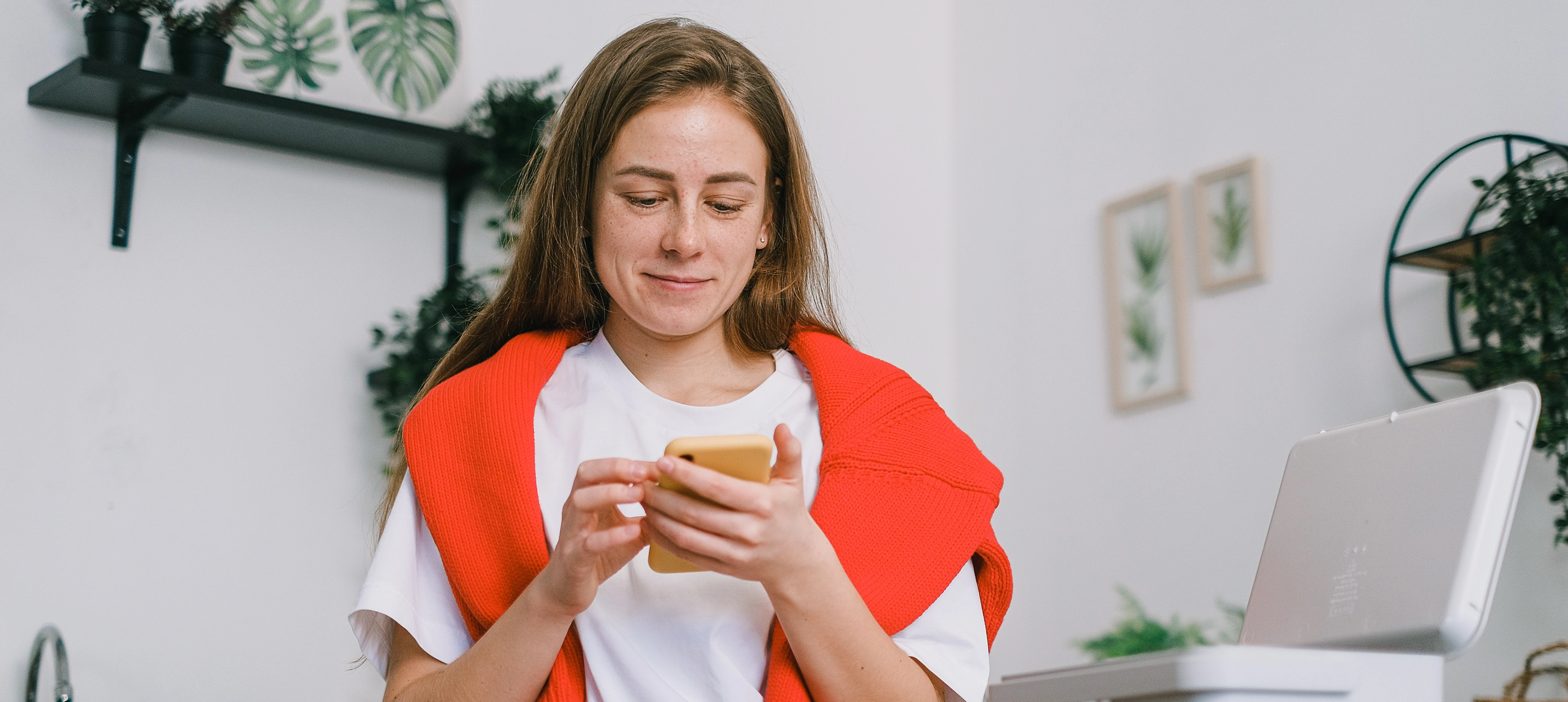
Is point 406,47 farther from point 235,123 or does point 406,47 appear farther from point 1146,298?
point 1146,298

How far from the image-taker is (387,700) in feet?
3.52

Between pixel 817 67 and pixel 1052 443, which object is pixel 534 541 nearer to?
pixel 1052 443

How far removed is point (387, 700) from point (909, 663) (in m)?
0.42

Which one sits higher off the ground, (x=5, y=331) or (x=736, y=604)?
(x=5, y=331)

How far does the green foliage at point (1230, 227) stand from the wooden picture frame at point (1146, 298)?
0.11 m

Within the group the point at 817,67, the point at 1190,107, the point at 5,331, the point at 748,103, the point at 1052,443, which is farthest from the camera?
the point at 817,67

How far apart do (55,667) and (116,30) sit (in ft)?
3.59

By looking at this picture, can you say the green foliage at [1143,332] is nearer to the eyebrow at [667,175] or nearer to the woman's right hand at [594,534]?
the eyebrow at [667,175]

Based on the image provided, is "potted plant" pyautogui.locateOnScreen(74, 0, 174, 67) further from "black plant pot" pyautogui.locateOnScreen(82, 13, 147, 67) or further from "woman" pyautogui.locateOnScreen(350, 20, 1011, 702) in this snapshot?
"woman" pyautogui.locateOnScreen(350, 20, 1011, 702)

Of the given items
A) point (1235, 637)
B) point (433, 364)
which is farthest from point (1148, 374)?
point (433, 364)

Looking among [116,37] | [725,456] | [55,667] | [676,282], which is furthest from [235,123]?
[725,456]

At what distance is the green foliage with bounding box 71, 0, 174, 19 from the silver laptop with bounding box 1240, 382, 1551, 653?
2.08m

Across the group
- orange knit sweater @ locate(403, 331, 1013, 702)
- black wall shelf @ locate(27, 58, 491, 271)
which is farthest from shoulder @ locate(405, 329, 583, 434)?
black wall shelf @ locate(27, 58, 491, 271)

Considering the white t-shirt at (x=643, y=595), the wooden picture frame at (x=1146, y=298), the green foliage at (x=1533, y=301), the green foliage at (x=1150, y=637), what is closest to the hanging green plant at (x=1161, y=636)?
the green foliage at (x=1150, y=637)
